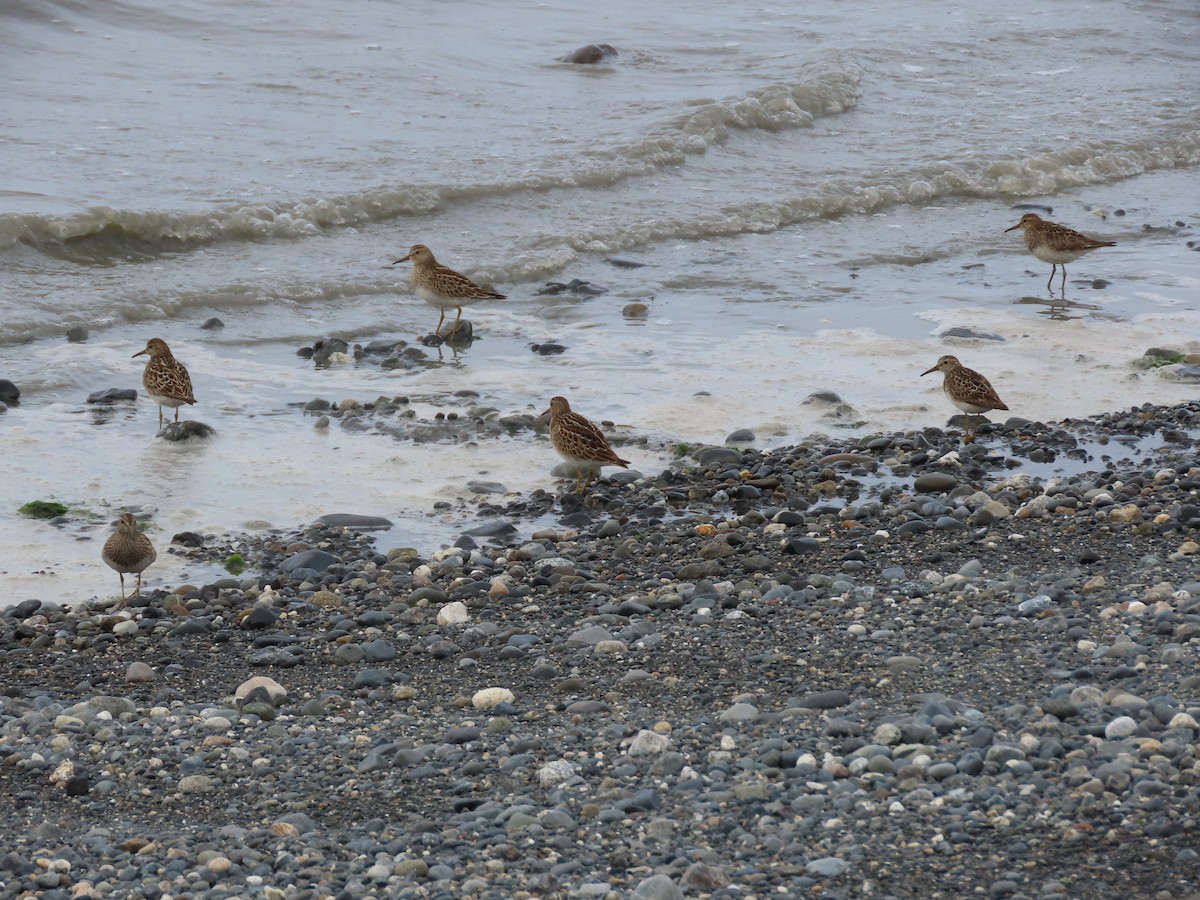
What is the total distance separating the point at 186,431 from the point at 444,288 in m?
3.19

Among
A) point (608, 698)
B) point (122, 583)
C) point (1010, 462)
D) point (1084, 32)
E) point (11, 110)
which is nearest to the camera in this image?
point (608, 698)

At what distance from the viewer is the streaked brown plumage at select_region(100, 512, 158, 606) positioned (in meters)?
7.03

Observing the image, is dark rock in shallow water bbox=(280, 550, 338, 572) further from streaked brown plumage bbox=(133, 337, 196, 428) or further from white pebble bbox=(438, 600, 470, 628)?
streaked brown plumage bbox=(133, 337, 196, 428)

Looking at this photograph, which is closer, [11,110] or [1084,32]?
[11,110]

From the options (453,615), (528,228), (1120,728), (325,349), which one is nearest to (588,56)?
(528,228)

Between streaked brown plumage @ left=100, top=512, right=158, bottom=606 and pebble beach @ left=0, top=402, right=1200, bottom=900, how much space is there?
8.3 inches

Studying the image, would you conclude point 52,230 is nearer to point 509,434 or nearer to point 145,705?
point 509,434

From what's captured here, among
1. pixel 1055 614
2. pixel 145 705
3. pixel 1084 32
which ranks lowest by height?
pixel 145 705

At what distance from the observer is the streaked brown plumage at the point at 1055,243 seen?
12992 mm

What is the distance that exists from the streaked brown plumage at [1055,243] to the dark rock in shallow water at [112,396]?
7.94 m

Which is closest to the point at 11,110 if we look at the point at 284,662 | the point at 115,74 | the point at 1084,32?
the point at 115,74

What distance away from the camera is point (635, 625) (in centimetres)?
643

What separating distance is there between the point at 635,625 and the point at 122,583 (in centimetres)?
261

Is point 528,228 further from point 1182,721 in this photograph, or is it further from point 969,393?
point 1182,721
